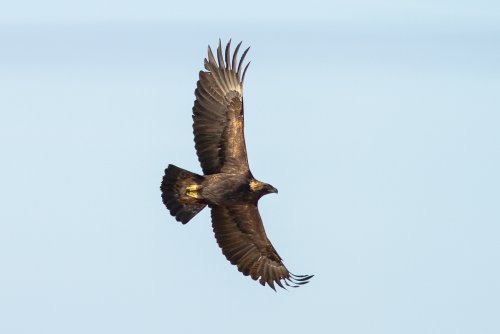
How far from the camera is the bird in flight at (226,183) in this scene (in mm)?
20672

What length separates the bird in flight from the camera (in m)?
20.7

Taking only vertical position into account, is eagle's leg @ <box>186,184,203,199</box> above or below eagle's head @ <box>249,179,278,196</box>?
below

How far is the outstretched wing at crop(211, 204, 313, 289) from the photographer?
70.5ft

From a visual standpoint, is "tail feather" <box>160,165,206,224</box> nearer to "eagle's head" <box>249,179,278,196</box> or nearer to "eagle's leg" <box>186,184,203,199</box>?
"eagle's leg" <box>186,184,203,199</box>

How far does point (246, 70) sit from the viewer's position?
2142 centimetres

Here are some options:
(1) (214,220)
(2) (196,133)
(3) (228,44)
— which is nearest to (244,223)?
(1) (214,220)

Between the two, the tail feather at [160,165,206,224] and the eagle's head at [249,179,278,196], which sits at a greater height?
the eagle's head at [249,179,278,196]

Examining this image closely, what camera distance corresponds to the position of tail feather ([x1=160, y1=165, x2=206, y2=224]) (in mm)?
20625

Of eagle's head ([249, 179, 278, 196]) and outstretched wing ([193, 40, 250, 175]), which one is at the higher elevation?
outstretched wing ([193, 40, 250, 175])

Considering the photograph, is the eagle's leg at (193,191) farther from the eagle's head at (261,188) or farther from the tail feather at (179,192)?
the eagle's head at (261,188)

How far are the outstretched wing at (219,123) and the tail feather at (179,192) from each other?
486mm

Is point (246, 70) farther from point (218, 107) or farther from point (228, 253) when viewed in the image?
point (228, 253)

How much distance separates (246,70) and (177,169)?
7.77 feet

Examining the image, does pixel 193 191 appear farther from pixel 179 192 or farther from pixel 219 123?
pixel 219 123
